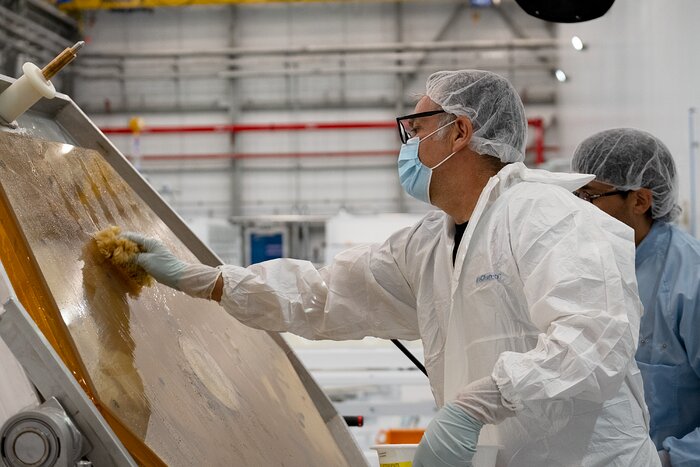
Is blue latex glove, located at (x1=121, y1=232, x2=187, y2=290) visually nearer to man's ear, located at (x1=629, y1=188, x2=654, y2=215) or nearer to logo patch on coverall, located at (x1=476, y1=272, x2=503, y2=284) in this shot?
logo patch on coverall, located at (x1=476, y1=272, x2=503, y2=284)

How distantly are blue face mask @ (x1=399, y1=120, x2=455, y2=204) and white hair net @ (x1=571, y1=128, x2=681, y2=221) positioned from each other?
2.09 feet

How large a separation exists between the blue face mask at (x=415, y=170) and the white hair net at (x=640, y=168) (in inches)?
25.0

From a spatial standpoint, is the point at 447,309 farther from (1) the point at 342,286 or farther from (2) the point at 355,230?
(2) the point at 355,230

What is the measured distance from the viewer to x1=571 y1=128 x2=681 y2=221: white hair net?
1841 millimetres

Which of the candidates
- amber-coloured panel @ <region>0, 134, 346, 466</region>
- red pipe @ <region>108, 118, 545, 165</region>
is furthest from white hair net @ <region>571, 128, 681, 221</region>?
red pipe @ <region>108, 118, 545, 165</region>

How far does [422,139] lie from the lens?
4.63 ft

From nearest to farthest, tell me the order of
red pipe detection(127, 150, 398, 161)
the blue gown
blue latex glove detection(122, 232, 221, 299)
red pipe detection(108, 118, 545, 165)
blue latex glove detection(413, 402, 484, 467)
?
blue latex glove detection(413, 402, 484, 467), blue latex glove detection(122, 232, 221, 299), the blue gown, red pipe detection(108, 118, 545, 165), red pipe detection(127, 150, 398, 161)

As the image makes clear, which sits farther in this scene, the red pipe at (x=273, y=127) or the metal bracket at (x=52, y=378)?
the red pipe at (x=273, y=127)

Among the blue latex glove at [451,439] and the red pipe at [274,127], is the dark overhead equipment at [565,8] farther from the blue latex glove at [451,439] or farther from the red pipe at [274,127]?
the red pipe at [274,127]

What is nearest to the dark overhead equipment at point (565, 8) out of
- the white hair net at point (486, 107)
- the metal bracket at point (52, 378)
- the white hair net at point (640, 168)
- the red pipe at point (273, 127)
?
the white hair net at point (640, 168)

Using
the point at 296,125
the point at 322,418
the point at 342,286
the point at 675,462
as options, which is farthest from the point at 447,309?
the point at 296,125

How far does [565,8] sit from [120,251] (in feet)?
4.26

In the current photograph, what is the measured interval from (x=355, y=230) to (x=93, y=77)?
401cm

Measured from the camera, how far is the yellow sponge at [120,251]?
1.15 meters
